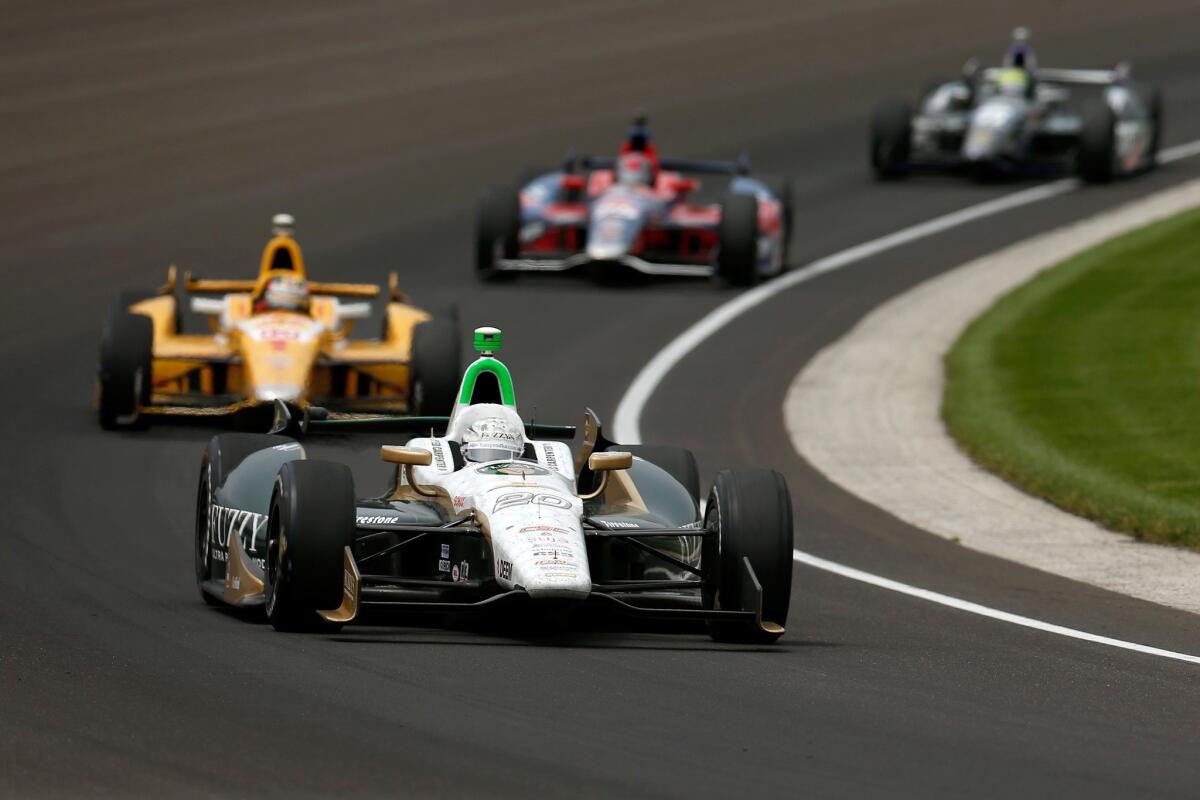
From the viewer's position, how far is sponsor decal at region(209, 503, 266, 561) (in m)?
13.0

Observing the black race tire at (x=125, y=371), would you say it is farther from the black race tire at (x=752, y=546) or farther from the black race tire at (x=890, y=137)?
the black race tire at (x=890, y=137)

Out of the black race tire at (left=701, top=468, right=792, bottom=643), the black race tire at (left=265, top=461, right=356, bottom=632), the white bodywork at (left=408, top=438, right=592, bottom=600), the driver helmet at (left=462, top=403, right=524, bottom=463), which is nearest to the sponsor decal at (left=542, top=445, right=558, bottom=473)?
the white bodywork at (left=408, top=438, right=592, bottom=600)

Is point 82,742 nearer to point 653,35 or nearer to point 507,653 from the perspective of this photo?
point 507,653

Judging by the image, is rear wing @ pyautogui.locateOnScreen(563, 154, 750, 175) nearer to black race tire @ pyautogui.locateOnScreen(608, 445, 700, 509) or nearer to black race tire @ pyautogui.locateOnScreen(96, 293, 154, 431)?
black race tire @ pyautogui.locateOnScreen(96, 293, 154, 431)

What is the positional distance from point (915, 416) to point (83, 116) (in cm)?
1982

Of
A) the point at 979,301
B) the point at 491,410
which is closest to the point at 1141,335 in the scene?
the point at 979,301

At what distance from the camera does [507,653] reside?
38.2ft

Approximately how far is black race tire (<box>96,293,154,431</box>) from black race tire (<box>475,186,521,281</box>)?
8.44 metres

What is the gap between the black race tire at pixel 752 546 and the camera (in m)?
12.2

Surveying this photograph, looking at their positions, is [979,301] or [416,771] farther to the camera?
[979,301]

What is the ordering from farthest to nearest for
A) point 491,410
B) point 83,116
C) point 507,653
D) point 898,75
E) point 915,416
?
point 898,75
point 83,116
point 915,416
point 491,410
point 507,653

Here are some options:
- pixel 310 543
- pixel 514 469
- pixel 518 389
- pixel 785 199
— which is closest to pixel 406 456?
pixel 514 469

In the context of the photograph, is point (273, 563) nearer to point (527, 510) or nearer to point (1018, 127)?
point (527, 510)

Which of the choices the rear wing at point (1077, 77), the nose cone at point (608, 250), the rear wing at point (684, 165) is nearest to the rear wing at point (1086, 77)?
the rear wing at point (1077, 77)
